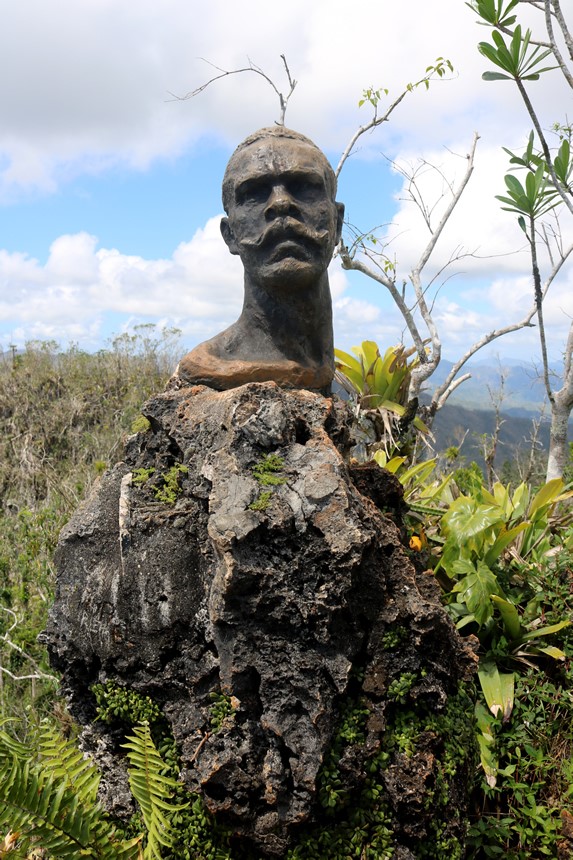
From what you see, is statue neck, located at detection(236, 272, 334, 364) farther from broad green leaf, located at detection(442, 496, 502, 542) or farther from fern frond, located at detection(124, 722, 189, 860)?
fern frond, located at detection(124, 722, 189, 860)

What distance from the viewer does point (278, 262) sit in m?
3.87

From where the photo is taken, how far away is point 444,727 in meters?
3.11

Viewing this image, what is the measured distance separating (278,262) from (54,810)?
2.73 metres

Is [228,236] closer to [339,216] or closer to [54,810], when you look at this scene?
[339,216]

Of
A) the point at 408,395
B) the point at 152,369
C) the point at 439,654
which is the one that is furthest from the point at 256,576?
the point at 152,369

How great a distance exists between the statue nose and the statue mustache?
0.18ft

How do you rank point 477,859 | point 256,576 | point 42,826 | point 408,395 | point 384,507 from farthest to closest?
point 408,395
point 384,507
point 477,859
point 256,576
point 42,826

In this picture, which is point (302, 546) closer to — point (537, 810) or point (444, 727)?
point (444, 727)


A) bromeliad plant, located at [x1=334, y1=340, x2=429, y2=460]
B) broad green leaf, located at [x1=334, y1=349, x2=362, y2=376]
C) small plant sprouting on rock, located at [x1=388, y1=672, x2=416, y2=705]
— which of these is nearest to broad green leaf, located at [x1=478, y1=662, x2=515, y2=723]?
small plant sprouting on rock, located at [x1=388, y1=672, x2=416, y2=705]

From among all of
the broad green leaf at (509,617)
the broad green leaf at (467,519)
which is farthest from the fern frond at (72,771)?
the broad green leaf at (467,519)

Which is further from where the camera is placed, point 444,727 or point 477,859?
point 477,859

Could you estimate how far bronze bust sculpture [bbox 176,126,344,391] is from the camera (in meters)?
3.84

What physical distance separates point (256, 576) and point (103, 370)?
926cm

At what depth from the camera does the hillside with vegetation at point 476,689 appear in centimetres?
267
